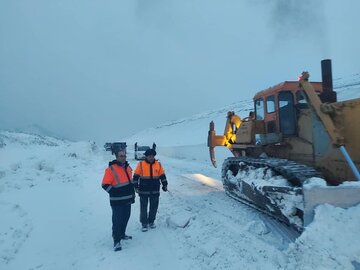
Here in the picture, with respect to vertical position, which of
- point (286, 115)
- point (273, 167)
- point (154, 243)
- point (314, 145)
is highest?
point (286, 115)

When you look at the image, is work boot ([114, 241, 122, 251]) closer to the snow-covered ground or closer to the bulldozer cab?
the snow-covered ground

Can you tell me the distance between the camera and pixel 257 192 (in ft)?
24.7

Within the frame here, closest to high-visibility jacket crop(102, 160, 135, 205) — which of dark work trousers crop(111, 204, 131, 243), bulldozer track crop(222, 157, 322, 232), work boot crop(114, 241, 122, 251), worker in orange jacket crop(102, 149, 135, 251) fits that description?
worker in orange jacket crop(102, 149, 135, 251)

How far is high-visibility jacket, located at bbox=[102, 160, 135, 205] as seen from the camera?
6305 millimetres

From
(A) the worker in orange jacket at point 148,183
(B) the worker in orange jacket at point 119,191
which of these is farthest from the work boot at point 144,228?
(B) the worker in orange jacket at point 119,191

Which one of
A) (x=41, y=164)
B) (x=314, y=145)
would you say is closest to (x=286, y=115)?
(x=314, y=145)

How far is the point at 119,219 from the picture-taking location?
20.9 ft

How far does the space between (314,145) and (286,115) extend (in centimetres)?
125

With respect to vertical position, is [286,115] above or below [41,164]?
above

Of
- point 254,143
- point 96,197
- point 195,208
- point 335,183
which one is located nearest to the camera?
point 335,183

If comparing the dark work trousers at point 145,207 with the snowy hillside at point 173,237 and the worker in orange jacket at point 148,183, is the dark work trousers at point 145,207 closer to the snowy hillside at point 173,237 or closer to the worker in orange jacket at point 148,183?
the worker in orange jacket at point 148,183

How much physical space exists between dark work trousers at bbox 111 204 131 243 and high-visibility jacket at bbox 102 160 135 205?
0.11 m

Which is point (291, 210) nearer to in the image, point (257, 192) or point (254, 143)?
point (257, 192)

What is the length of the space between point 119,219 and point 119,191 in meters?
0.52
